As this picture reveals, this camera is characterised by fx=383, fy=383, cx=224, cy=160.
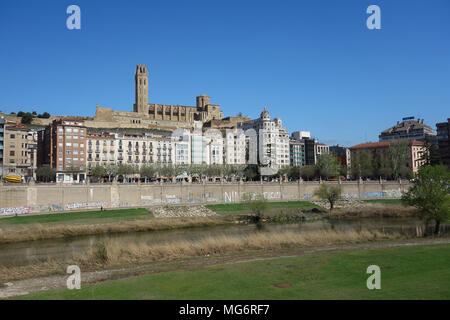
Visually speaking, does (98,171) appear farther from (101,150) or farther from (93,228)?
(93,228)

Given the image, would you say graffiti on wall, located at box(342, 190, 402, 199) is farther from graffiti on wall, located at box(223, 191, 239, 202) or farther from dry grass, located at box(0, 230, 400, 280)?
dry grass, located at box(0, 230, 400, 280)

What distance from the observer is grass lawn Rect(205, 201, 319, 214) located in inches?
3125

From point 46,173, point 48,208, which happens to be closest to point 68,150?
point 46,173

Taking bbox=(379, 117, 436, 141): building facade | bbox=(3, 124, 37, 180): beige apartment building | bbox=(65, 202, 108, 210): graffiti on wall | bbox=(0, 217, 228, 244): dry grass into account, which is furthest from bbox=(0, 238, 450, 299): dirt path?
bbox=(379, 117, 436, 141): building facade

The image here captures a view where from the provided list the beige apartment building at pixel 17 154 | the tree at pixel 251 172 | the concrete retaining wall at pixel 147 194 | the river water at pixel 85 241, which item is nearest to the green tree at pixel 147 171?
the concrete retaining wall at pixel 147 194

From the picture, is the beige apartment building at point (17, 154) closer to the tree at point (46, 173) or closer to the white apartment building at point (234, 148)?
the tree at point (46, 173)

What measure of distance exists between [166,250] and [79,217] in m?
36.2

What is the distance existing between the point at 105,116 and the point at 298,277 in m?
151

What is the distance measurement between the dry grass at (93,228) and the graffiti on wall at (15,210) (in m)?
11.9

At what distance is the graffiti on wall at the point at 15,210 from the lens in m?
64.7

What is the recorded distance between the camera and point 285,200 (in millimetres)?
96375

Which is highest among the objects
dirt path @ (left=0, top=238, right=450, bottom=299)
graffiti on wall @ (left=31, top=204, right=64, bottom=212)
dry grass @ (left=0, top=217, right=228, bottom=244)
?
graffiti on wall @ (left=31, top=204, right=64, bottom=212)

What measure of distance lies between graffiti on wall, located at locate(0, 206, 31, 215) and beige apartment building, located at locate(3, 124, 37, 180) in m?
38.4
